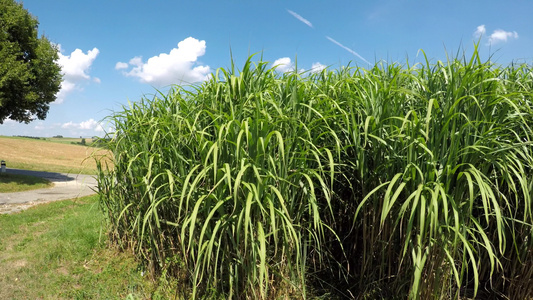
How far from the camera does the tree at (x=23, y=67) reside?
12102 millimetres

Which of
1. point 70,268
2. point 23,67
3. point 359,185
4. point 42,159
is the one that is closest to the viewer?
point 359,185

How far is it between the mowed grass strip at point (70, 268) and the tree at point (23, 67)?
343 inches

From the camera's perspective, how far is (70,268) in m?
3.95

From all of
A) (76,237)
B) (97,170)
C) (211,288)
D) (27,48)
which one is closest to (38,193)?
(27,48)

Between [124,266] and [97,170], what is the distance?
1.12 meters

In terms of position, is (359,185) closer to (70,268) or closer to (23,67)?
(70,268)

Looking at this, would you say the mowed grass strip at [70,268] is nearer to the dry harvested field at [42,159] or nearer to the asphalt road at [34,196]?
the dry harvested field at [42,159]

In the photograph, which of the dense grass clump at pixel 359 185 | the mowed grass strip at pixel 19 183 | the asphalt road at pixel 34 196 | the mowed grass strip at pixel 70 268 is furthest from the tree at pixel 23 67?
the dense grass clump at pixel 359 185

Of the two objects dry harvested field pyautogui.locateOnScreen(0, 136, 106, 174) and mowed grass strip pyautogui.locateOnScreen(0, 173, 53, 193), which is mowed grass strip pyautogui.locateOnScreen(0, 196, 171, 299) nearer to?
dry harvested field pyautogui.locateOnScreen(0, 136, 106, 174)

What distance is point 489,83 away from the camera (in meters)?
Answer: 2.42

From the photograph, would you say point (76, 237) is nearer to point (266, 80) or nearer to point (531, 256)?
point (266, 80)

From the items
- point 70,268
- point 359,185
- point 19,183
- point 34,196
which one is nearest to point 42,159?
point 19,183

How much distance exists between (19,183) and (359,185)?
44.1 feet

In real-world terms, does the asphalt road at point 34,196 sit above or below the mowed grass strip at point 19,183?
below
